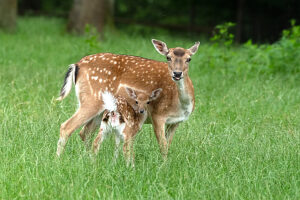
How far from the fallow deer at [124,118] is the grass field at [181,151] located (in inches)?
4.9

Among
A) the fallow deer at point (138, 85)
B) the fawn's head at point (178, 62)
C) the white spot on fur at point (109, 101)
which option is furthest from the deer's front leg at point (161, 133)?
the fawn's head at point (178, 62)

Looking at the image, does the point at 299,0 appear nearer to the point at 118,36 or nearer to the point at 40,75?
the point at 118,36

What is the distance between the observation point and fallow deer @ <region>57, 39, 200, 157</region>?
227 inches

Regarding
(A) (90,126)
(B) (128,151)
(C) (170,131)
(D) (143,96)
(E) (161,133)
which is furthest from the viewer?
(A) (90,126)

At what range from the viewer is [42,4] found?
30.3 m

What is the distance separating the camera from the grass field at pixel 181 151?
4.66m

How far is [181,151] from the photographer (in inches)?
221

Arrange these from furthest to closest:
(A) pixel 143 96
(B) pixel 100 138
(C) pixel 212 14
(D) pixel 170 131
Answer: (C) pixel 212 14 < (D) pixel 170 131 < (A) pixel 143 96 < (B) pixel 100 138

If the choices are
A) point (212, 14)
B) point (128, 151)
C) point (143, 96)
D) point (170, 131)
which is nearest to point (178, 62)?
point (143, 96)

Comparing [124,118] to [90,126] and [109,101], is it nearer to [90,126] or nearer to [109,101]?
[109,101]

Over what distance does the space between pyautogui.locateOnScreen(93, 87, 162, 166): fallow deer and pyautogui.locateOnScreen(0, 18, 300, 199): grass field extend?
13cm

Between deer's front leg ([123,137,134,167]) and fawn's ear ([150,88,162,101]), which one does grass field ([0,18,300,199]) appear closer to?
deer's front leg ([123,137,134,167])

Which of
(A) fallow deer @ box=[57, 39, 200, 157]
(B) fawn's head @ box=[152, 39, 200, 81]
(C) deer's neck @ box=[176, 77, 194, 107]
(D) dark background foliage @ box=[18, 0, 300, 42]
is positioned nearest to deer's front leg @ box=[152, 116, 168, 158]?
(A) fallow deer @ box=[57, 39, 200, 157]

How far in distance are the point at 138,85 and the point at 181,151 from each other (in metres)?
0.91
